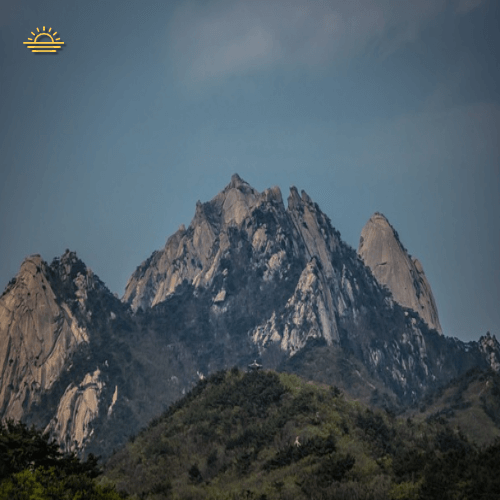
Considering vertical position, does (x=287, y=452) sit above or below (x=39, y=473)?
above

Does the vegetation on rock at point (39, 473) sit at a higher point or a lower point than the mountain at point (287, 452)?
lower

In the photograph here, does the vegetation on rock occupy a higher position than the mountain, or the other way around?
the mountain

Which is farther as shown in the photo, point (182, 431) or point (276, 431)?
point (182, 431)

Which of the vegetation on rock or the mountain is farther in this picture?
the mountain

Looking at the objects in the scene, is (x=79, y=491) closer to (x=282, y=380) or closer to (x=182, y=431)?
(x=182, y=431)

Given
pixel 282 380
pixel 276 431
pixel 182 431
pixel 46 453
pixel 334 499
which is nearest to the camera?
pixel 46 453

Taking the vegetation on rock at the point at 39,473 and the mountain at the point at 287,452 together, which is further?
the mountain at the point at 287,452

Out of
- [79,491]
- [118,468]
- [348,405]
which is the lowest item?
[79,491]

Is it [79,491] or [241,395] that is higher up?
[241,395]

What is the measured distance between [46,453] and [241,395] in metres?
59.2

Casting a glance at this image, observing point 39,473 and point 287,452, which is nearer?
point 39,473

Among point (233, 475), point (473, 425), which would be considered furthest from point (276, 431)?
point (473, 425)

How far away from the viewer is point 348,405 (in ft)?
445

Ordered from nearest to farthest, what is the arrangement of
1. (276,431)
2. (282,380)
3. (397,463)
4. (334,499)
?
(334,499) → (397,463) → (276,431) → (282,380)
